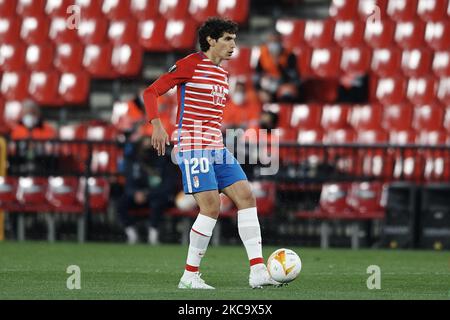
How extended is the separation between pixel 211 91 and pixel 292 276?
1544 mm

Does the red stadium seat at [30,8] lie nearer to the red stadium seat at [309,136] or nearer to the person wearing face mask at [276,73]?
the person wearing face mask at [276,73]

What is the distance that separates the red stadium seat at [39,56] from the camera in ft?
69.6

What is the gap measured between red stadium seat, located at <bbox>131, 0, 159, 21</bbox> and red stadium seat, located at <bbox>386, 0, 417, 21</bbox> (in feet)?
13.3

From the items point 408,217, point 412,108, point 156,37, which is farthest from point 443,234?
point 156,37

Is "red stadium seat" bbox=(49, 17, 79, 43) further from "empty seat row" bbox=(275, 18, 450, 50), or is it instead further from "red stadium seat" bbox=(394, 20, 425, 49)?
"red stadium seat" bbox=(394, 20, 425, 49)

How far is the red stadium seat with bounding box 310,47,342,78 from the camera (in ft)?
62.2

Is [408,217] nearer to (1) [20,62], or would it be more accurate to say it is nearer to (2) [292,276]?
(2) [292,276]

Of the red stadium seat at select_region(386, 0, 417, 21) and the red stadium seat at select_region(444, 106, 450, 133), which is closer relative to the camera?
the red stadium seat at select_region(444, 106, 450, 133)

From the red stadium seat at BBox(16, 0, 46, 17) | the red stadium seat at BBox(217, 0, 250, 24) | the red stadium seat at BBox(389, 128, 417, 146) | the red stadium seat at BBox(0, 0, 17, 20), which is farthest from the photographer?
the red stadium seat at BBox(0, 0, 17, 20)

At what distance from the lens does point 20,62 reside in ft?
70.1

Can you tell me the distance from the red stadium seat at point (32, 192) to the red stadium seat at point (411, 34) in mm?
5917

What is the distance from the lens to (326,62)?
62.5ft

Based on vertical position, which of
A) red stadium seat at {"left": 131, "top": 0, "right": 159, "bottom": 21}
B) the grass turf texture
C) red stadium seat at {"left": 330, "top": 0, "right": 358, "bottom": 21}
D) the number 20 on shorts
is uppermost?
red stadium seat at {"left": 131, "top": 0, "right": 159, "bottom": 21}

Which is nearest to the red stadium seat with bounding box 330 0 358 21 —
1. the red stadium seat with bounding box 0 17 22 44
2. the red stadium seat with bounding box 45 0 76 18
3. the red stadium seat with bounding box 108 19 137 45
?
the red stadium seat with bounding box 108 19 137 45
